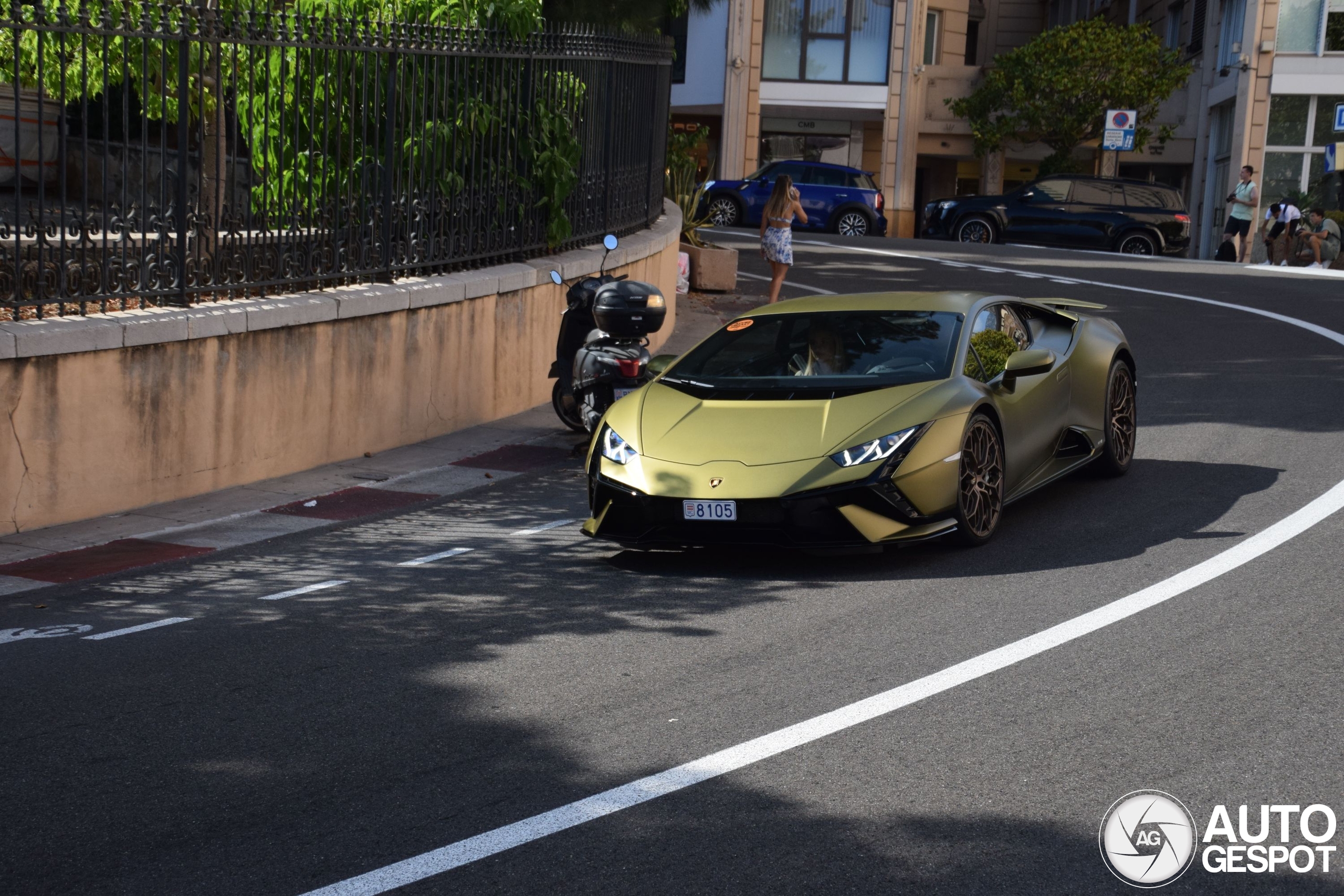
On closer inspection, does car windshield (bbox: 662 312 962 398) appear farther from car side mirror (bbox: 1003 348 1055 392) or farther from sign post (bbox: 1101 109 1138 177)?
sign post (bbox: 1101 109 1138 177)

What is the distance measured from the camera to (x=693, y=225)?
74.2 ft

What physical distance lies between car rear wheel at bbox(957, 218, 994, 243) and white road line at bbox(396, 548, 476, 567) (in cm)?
2638

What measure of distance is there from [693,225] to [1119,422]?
43.9 ft

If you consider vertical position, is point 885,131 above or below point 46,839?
above

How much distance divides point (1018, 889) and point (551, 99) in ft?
35.7

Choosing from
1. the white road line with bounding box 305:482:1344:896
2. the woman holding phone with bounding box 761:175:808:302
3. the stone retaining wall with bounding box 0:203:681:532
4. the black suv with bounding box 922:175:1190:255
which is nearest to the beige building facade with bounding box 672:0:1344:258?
the black suv with bounding box 922:175:1190:255

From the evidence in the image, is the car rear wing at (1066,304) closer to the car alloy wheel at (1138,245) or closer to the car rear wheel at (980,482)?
the car rear wheel at (980,482)

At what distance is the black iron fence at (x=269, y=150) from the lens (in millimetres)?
9289

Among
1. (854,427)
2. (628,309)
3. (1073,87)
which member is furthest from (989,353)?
(1073,87)

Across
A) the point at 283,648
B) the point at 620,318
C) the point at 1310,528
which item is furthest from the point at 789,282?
the point at 283,648

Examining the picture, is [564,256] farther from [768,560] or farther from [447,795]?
[447,795]

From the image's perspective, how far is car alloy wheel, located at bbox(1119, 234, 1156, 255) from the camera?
107ft

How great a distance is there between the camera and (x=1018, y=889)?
406 cm

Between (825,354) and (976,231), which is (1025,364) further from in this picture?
(976,231)
